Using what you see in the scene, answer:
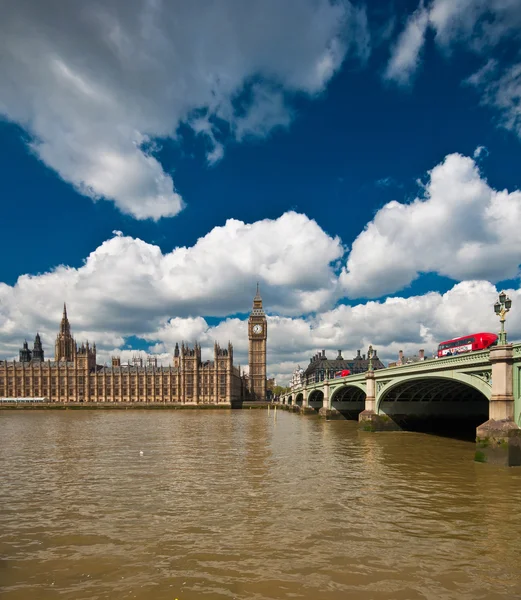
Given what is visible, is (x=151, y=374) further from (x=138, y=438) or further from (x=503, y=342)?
(x=503, y=342)

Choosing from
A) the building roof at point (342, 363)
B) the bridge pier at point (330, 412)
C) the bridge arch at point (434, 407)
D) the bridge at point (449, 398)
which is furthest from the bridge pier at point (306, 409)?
the building roof at point (342, 363)

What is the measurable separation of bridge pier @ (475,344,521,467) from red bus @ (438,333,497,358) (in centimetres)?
1389

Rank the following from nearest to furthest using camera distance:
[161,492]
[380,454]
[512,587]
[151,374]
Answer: [512,587] → [161,492] → [380,454] → [151,374]

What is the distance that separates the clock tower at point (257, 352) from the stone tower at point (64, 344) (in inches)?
2612

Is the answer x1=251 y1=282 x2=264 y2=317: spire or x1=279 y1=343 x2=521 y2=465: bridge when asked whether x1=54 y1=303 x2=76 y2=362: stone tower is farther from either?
x1=279 y1=343 x2=521 y2=465: bridge

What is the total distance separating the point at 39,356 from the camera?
16662 cm

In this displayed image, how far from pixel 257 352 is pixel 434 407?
417ft

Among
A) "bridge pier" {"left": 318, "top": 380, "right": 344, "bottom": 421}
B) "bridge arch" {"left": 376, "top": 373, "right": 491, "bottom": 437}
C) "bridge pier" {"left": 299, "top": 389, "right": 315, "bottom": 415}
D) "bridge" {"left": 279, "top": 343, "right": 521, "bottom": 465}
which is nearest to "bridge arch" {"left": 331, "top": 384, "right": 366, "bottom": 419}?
"bridge" {"left": 279, "top": 343, "right": 521, "bottom": 465}

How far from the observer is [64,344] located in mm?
161500

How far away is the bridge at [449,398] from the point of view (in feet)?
72.6

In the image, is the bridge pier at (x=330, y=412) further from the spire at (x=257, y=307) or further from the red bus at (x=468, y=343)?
the spire at (x=257, y=307)

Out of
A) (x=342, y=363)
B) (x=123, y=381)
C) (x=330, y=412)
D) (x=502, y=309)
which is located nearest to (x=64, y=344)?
(x=123, y=381)

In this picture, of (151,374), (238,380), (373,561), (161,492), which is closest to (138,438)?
(161,492)

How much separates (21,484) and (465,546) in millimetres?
17806
